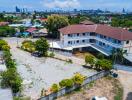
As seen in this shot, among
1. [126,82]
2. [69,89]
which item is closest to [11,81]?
[69,89]

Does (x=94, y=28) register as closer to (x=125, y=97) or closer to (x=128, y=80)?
(x=128, y=80)

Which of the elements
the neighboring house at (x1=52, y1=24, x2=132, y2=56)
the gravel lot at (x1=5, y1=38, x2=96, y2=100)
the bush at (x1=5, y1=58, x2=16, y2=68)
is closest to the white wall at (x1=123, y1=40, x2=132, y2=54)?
the neighboring house at (x1=52, y1=24, x2=132, y2=56)

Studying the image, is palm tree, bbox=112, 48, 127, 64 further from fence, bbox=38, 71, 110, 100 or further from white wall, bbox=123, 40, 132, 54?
fence, bbox=38, 71, 110, 100

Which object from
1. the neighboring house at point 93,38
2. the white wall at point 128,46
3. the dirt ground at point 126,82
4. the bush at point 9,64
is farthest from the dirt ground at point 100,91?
the neighboring house at point 93,38

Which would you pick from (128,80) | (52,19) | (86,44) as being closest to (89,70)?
(128,80)

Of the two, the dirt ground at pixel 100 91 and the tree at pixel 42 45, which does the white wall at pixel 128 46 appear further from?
the tree at pixel 42 45
